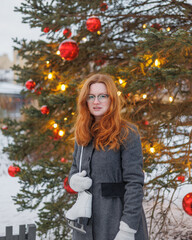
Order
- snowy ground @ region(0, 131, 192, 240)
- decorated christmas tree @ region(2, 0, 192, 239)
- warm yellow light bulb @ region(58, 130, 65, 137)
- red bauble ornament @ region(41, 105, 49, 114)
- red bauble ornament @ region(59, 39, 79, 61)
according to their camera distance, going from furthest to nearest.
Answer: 1. snowy ground @ region(0, 131, 192, 240)
2. warm yellow light bulb @ region(58, 130, 65, 137)
3. red bauble ornament @ region(41, 105, 49, 114)
4. red bauble ornament @ region(59, 39, 79, 61)
5. decorated christmas tree @ region(2, 0, 192, 239)

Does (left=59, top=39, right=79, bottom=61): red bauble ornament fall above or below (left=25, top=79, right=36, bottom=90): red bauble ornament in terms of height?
above

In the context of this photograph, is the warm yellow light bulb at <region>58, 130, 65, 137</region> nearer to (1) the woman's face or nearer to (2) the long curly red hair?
(2) the long curly red hair

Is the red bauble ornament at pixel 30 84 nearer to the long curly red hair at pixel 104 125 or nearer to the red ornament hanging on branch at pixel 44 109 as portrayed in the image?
the red ornament hanging on branch at pixel 44 109

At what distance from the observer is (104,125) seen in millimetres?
1803

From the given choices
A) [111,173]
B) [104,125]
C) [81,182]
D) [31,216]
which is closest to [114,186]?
[111,173]

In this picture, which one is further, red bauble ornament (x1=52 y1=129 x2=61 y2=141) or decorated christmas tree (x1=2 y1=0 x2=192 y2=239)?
red bauble ornament (x1=52 y1=129 x2=61 y2=141)

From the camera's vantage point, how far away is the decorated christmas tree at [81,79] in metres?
2.88

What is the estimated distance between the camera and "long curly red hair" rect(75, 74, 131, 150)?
5.63 ft

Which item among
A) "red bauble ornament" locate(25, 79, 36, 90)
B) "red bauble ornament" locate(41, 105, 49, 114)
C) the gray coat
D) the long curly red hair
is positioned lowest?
the gray coat

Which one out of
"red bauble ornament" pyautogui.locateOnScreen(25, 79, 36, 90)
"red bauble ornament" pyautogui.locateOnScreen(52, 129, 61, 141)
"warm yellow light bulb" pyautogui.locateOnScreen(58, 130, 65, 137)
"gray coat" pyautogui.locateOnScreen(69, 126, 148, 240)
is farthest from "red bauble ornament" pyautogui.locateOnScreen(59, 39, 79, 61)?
"gray coat" pyautogui.locateOnScreen(69, 126, 148, 240)

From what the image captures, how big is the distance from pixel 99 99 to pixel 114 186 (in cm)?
60

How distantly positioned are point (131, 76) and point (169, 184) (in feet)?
4.07

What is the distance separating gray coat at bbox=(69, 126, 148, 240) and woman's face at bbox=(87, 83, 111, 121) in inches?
10.9

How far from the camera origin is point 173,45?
216 cm
